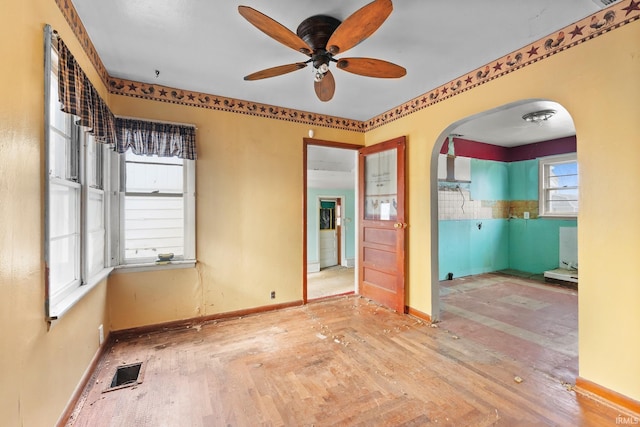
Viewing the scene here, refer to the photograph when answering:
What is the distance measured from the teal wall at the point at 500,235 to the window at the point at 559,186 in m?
0.14

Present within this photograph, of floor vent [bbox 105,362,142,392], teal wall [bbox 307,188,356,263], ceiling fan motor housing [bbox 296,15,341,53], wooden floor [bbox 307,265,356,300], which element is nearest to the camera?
ceiling fan motor housing [bbox 296,15,341,53]

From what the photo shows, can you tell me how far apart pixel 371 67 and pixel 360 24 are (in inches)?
18.7

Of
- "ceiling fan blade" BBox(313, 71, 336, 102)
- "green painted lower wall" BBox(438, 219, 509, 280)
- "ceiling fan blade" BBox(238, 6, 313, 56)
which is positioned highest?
"ceiling fan blade" BBox(238, 6, 313, 56)

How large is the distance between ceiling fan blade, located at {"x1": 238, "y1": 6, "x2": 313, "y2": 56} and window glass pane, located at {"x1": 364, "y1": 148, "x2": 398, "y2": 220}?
2204 millimetres

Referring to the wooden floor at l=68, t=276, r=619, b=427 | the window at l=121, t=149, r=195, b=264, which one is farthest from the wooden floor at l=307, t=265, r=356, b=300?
the window at l=121, t=149, r=195, b=264

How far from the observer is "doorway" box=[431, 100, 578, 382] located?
3.47 meters

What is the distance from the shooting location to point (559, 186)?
527cm

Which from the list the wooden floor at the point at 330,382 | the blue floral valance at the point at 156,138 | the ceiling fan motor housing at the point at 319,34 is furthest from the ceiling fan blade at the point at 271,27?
the wooden floor at the point at 330,382

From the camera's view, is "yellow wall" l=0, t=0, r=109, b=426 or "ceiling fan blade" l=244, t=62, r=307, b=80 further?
"ceiling fan blade" l=244, t=62, r=307, b=80

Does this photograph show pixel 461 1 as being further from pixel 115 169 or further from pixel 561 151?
pixel 561 151

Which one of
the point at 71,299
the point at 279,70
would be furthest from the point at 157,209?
the point at 279,70

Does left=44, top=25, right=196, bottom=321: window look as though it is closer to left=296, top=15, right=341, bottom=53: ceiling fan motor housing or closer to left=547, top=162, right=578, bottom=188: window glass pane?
left=296, top=15, right=341, bottom=53: ceiling fan motor housing

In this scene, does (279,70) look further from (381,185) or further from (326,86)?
(381,185)

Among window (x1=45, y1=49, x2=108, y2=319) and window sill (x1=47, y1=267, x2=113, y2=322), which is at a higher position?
window (x1=45, y1=49, x2=108, y2=319)
